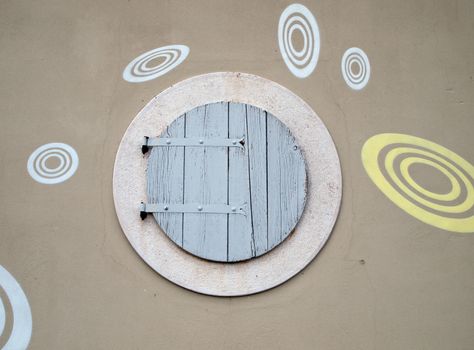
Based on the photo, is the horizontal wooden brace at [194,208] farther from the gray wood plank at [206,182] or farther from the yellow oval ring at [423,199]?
the yellow oval ring at [423,199]

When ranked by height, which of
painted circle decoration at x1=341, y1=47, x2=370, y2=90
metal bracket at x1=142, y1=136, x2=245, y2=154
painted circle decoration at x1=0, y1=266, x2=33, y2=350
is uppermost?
painted circle decoration at x1=341, y1=47, x2=370, y2=90

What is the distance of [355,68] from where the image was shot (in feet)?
11.8

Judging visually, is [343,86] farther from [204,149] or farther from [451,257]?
[451,257]

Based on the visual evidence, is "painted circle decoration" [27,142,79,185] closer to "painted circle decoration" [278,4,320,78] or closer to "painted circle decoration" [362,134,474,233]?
"painted circle decoration" [278,4,320,78]

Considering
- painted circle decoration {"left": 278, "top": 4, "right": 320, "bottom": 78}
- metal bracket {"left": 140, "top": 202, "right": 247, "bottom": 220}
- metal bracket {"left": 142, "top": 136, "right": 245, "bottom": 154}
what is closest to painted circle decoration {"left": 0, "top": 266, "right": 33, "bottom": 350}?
metal bracket {"left": 140, "top": 202, "right": 247, "bottom": 220}

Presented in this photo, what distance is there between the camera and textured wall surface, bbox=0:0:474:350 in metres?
3.21

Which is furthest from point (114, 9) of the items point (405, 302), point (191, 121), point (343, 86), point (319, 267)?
point (405, 302)

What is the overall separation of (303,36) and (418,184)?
3.46 ft

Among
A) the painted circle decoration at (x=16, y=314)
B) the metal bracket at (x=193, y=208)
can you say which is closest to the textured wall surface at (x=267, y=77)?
the painted circle decoration at (x=16, y=314)

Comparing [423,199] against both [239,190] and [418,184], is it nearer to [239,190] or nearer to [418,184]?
[418,184]

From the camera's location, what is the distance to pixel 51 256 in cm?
330

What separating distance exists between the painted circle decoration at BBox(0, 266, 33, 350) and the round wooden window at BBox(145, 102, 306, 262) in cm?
80

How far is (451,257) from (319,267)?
0.71 metres

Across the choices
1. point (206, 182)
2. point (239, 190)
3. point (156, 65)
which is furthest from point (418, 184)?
point (156, 65)
